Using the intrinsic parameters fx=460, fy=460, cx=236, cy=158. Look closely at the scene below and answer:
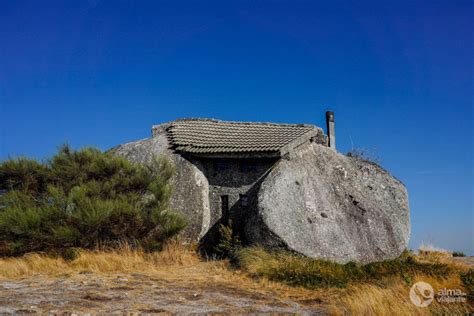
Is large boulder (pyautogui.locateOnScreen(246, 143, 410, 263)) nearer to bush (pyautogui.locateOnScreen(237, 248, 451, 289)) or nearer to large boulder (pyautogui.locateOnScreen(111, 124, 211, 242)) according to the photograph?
bush (pyautogui.locateOnScreen(237, 248, 451, 289))

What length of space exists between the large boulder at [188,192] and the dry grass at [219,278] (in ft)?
2.86

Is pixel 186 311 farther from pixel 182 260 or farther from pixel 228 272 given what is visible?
pixel 182 260

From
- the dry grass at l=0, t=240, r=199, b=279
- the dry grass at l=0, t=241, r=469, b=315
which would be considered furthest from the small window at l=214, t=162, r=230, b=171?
the dry grass at l=0, t=240, r=199, b=279

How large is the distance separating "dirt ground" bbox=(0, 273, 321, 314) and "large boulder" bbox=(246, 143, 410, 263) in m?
3.42

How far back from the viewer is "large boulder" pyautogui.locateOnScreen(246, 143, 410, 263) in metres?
13.4

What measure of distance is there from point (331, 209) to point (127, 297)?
7900 millimetres

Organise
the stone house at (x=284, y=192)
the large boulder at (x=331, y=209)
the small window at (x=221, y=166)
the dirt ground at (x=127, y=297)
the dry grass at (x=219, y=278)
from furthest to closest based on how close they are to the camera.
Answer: the small window at (x=221, y=166) < the stone house at (x=284, y=192) < the large boulder at (x=331, y=209) < the dirt ground at (x=127, y=297) < the dry grass at (x=219, y=278)

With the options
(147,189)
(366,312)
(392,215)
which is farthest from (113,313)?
(392,215)

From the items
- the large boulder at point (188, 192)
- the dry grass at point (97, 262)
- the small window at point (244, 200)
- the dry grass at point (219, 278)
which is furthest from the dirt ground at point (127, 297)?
the small window at point (244, 200)

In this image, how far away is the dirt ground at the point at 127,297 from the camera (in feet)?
26.1

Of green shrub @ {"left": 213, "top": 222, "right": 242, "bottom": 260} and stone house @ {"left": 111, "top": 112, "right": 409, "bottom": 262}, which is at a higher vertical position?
stone house @ {"left": 111, "top": 112, "right": 409, "bottom": 262}

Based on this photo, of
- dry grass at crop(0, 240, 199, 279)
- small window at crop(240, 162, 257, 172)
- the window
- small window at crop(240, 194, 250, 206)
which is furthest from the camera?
the window

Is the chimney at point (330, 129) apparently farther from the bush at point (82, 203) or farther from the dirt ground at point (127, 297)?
the dirt ground at point (127, 297)

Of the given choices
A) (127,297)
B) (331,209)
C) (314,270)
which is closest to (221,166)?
(331,209)
